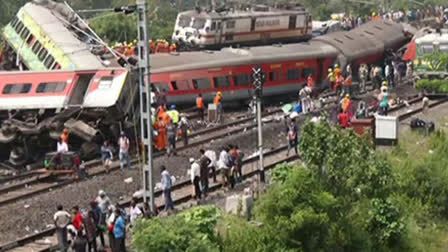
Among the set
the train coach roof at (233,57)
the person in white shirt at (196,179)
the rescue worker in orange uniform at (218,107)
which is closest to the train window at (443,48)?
the train coach roof at (233,57)

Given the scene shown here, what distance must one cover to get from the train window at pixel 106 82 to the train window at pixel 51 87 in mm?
1203

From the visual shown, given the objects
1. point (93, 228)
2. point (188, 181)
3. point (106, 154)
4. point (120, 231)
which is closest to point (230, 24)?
point (106, 154)

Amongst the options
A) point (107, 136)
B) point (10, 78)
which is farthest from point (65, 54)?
point (107, 136)

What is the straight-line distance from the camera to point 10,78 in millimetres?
31953

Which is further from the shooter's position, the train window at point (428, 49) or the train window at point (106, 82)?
the train window at point (428, 49)

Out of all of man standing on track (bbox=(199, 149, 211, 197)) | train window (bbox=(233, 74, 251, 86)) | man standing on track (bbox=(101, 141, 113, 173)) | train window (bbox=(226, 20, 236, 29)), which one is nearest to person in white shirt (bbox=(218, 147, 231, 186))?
man standing on track (bbox=(199, 149, 211, 197))

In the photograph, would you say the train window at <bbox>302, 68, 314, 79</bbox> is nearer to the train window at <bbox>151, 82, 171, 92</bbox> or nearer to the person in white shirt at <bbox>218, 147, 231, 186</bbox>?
the train window at <bbox>151, 82, 171, 92</bbox>

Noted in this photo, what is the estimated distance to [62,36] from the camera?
3744cm

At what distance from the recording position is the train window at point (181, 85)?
120ft

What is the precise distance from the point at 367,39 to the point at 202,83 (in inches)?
464

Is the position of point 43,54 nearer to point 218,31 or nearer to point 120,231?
point 218,31

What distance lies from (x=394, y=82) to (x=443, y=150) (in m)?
15.9

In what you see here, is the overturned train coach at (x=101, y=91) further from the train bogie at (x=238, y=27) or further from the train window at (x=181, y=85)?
the train bogie at (x=238, y=27)

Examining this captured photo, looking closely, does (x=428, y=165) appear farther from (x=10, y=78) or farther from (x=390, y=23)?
(x=390, y=23)
